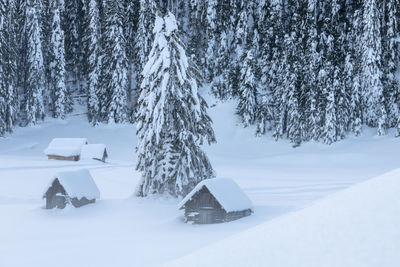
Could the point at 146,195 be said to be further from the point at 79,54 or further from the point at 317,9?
the point at 79,54

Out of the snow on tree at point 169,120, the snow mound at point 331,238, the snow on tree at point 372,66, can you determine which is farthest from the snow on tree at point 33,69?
the snow mound at point 331,238

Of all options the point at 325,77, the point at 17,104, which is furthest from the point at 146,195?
the point at 17,104

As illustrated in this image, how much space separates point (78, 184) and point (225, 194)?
8.66 m

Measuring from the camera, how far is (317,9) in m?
53.6

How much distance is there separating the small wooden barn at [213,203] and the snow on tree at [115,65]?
115ft

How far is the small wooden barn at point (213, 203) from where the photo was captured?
20047mm

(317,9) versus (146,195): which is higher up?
(317,9)

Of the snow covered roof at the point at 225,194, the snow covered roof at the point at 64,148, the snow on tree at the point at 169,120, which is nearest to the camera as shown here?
the snow covered roof at the point at 225,194

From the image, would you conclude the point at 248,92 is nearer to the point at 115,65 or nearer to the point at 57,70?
the point at 115,65

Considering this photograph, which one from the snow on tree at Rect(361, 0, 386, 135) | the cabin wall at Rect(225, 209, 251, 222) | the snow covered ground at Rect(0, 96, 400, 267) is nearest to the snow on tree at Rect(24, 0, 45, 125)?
the snow covered ground at Rect(0, 96, 400, 267)

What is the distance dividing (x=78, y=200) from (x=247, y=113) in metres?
27.8

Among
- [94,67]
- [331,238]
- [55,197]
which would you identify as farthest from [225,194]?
[94,67]

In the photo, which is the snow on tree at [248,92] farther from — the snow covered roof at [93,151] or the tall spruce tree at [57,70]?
the tall spruce tree at [57,70]

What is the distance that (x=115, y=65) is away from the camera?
5547 centimetres
